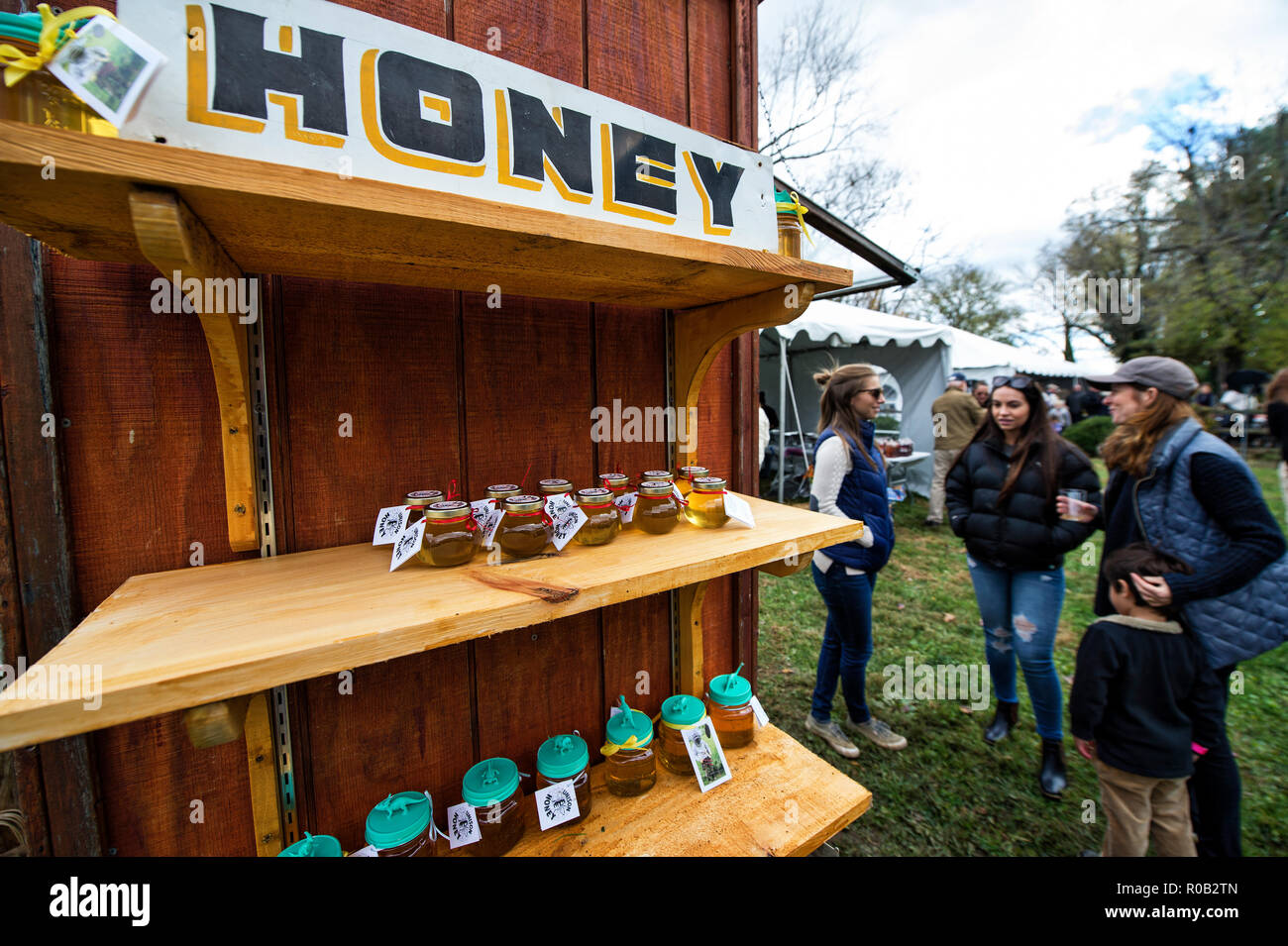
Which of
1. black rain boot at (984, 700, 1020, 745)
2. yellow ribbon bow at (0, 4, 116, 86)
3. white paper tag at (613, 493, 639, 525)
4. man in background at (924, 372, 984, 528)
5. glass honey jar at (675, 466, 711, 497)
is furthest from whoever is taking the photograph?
man in background at (924, 372, 984, 528)

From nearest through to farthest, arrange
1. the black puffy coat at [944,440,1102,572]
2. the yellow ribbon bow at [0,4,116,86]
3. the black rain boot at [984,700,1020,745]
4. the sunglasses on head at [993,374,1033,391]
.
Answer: the yellow ribbon bow at [0,4,116,86]
the black puffy coat at [944,440,1102,572]
the sunglasses on head at [993,374,1033,391]
the black rain boot at [984,700,1020,745]

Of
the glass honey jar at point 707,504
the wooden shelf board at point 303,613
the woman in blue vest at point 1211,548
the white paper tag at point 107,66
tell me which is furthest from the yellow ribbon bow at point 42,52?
the woman in blue vest at point 1211,548

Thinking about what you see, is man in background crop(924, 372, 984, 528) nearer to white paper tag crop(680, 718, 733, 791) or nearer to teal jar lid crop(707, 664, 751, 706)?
teal jar lid crop(707, 664, 751, 706)

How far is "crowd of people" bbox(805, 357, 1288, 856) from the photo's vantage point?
1.47 m

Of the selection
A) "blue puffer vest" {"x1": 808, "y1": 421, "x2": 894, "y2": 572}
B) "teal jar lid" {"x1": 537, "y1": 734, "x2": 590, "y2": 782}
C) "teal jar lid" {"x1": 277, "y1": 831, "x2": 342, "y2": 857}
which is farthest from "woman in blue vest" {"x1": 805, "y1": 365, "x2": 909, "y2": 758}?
"teal jar lid" {"x1": 277, "y1": 831, "x2": 342, "y2": 857}

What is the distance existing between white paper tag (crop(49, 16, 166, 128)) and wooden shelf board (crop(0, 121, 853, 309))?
0.24 ft

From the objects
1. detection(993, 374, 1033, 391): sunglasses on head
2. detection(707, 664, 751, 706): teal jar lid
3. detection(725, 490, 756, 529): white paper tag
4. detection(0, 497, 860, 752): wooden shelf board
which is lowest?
detection(707, 664, 751, 706): teal jar lid

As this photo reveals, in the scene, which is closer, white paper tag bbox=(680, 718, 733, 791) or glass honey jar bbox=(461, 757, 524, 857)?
glass honey jar bbox=(461, 757, 524, 857)

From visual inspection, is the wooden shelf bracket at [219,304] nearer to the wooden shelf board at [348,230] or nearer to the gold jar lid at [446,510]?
the wooden shelf board at [348,230]

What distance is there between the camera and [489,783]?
0.97 m

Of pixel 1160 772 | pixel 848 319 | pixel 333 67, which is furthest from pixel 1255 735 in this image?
pixel 848 319

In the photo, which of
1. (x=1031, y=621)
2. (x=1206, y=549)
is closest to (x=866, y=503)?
(x=1031, y=621)

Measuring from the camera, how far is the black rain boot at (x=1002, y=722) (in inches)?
90.8
